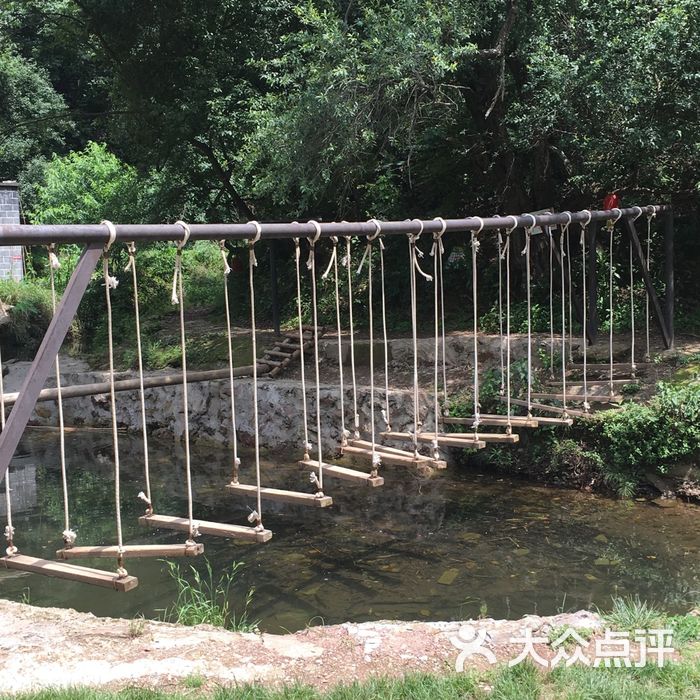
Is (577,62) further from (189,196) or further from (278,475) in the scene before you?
(189,196)

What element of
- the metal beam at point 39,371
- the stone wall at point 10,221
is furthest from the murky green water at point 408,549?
the stone wall at point 10,221

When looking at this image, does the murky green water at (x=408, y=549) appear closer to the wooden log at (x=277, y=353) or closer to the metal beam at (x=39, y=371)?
the wooden log at (x=277, y=353)

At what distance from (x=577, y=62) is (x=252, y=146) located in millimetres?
3707

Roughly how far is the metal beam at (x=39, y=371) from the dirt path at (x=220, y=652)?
89 cm

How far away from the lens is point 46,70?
69.5ft

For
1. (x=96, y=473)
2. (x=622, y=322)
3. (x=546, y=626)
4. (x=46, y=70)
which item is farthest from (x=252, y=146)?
(x=46, y=70)

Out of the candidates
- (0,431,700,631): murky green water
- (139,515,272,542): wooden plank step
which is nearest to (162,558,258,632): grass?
(0,431,700,631): murky green water

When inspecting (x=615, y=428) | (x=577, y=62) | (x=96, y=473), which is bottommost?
(x=96, y=473)

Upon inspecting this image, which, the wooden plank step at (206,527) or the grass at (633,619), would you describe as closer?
the wooden plank step at (206,527)

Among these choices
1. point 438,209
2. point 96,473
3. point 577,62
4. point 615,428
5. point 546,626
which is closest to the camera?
point 546,626

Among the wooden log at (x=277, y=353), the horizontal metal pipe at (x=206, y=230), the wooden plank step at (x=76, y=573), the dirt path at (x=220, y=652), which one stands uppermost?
the horizontal metal pipe at (x=206, y=230)

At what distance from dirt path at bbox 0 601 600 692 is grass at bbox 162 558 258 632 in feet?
1.43

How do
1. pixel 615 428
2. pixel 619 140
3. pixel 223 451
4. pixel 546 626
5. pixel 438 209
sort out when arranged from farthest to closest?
pixel 438 209 → pixel 223 451 → pixel 619 140 → pixel 615 428 → pixel 546 626

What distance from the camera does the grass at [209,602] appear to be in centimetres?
424
